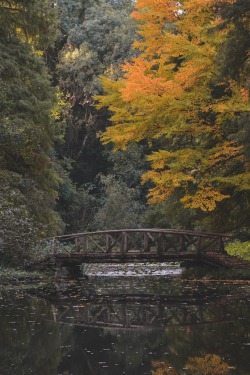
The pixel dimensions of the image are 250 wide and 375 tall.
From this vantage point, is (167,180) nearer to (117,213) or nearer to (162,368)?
(162,368)

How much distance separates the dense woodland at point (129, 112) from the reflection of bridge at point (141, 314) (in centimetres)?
340

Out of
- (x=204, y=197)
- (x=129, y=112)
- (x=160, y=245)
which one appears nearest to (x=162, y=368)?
(x=204, y=197)

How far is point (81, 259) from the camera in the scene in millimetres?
23188

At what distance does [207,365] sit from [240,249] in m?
15.3

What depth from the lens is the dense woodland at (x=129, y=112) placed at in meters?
16.5

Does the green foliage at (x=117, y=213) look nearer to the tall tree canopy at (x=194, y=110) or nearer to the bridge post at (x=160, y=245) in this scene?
the bridge post at (x=160, y=245)

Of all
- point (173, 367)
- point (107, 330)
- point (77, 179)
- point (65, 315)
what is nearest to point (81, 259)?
point (65, 315)

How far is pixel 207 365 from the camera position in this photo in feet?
25.0

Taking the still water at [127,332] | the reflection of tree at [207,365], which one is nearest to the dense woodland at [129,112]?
the still water at [127,332]

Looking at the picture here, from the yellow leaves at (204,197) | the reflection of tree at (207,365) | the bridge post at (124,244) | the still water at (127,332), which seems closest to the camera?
the reflection of tree at (207,365)

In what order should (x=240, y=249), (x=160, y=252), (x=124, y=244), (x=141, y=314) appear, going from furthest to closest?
(x=240, y=249) → (x=124, y=244) → (x=160, y=252) → (x=141, y=314)

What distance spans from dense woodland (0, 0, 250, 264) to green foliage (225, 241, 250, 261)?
73 centimetres

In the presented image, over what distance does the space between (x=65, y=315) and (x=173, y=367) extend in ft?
16.9

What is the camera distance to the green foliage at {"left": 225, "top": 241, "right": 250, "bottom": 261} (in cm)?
2162
